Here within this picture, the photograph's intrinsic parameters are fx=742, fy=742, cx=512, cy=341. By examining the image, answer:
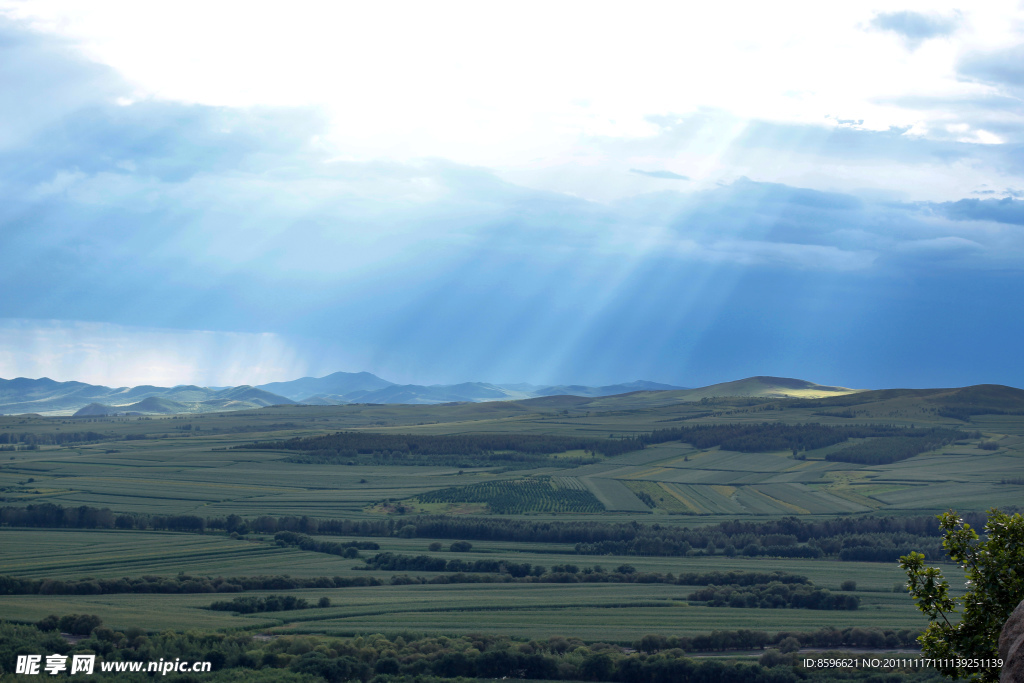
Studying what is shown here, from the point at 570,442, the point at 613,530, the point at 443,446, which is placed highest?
the point at 570,442

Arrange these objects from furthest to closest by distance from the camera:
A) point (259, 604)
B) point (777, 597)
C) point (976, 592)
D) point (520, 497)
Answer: point (520, 497) < point (777, 597) < point (259, 604) < point (976, 592)

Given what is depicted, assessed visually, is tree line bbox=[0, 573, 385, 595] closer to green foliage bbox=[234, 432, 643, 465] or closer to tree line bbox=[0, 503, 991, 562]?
tree line bbox=[0, 503, 991, 562]

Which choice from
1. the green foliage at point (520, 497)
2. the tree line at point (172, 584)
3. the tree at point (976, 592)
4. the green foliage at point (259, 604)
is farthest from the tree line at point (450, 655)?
the green foliage at point (520, 497)

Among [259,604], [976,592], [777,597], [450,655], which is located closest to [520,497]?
[777,597]

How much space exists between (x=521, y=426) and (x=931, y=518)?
12197 centimetres

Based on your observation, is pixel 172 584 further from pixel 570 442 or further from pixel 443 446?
pixel 570 442

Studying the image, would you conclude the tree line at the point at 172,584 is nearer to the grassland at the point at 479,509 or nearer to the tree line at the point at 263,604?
the grassland at the point at 479,509

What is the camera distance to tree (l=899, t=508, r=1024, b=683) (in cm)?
1414

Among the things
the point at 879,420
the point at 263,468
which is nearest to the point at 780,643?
the point at 263,468

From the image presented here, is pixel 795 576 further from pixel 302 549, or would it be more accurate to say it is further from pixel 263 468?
pixel 263 468

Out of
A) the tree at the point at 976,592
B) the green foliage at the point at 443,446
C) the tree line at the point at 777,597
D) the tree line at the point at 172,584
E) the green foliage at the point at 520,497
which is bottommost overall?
the tree line at the point at 172,584

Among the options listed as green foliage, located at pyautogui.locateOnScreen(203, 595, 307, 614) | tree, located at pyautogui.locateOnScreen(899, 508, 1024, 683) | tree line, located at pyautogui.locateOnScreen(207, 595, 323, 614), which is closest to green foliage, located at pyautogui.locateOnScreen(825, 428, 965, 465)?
A: tree line, located at pyautogui.locateOnScreen(207, 595, 323, 614)

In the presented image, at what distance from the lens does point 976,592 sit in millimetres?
14391

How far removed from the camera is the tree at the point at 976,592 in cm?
1414
